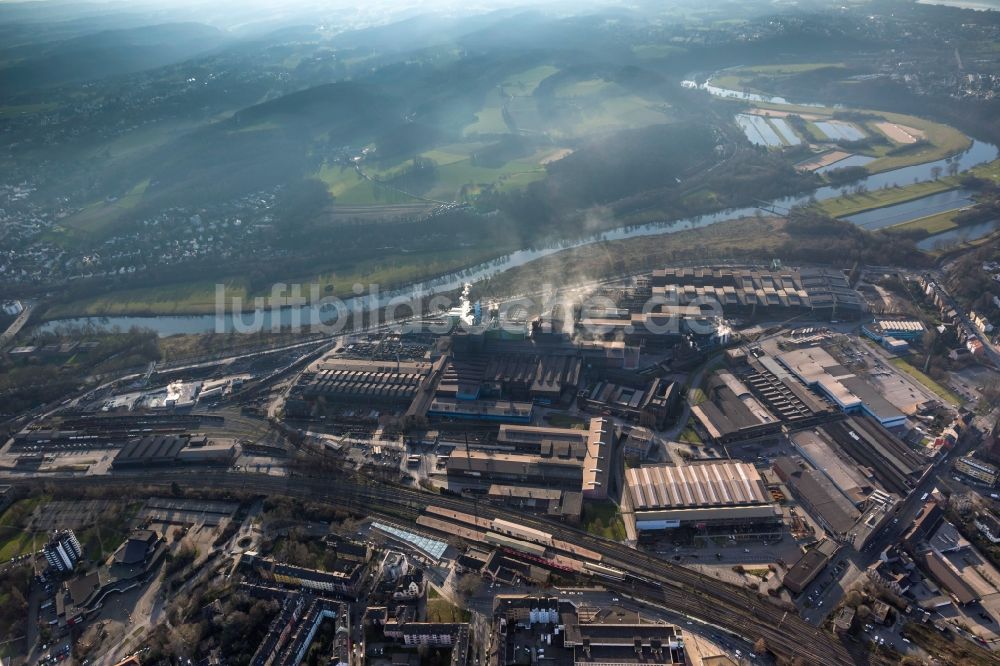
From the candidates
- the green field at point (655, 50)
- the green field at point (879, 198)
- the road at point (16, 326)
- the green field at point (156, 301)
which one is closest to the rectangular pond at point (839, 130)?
the green field at point (879, 198)

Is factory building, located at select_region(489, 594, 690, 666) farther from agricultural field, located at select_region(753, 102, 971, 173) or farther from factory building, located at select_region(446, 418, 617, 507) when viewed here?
agricultural field, located at select_region(753, 102, 971, 173)

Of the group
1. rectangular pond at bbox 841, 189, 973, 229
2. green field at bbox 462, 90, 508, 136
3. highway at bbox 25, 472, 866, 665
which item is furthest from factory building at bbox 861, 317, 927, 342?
green field at bbox 462, 90, 508, 136

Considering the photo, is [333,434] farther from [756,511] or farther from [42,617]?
[756,511]

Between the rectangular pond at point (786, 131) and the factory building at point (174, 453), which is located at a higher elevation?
the rectangular pond at point (786, 131)

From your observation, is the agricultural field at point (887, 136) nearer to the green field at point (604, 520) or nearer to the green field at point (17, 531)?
the green field at point (604, 520)

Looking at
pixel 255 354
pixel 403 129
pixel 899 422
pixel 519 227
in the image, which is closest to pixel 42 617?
pixel 255 354

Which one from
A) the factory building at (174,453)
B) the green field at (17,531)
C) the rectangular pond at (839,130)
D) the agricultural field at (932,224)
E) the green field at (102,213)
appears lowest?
the green field at (102,213)

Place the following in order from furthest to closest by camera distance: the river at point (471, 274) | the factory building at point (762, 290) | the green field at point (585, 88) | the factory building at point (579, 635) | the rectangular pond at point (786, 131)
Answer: the green field at point (585, 88) < the rectangular pond at point (786, 131) < the river at point (471, 274) < the factory building at point (762, 290) < the factory building at point (579, 635)
